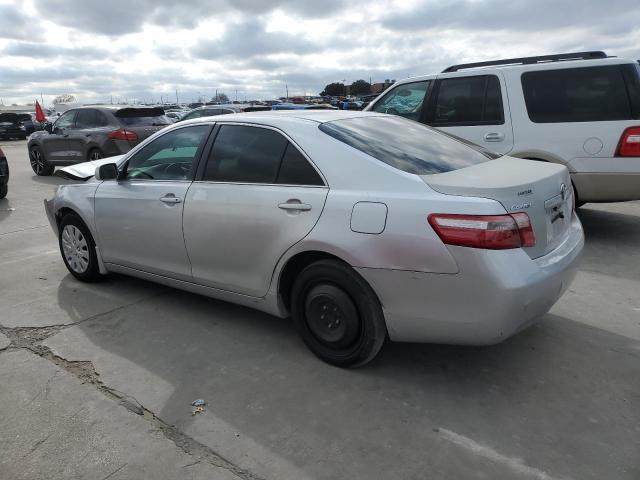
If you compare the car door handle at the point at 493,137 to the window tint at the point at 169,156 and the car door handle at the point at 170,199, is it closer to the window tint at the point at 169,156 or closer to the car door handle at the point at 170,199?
the window tint at the point at 169,156

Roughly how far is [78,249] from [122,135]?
669cm

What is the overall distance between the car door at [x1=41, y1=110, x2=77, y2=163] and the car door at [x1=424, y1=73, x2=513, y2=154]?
8.98 meters

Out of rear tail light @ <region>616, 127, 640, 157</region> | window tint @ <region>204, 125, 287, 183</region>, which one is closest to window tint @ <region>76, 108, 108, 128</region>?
window tint @ <region>204, 125, 287, 183</region>

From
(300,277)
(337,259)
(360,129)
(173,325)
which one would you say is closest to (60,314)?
(173,325)

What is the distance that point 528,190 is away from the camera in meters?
2.89

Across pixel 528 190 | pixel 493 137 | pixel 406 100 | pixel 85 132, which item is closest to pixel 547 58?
pixel 493 137

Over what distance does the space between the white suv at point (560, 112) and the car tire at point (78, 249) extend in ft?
13.7

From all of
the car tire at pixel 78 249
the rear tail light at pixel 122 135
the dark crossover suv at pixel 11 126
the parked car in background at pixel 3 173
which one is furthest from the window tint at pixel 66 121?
the dark crossover suv at pixel 11 126

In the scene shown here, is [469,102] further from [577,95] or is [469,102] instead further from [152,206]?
[152,206]

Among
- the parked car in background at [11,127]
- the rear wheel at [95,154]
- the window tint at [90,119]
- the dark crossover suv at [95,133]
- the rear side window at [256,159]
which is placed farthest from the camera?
the parked car in background at [11,127]

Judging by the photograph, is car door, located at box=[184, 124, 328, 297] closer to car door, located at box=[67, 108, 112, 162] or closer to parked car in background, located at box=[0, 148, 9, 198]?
parked car in background, located at box=[0, 148, 9, 198]

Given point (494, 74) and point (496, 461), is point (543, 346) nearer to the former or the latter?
point (496, 461)

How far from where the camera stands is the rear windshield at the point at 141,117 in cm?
1123

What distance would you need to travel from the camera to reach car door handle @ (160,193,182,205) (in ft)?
12.7
